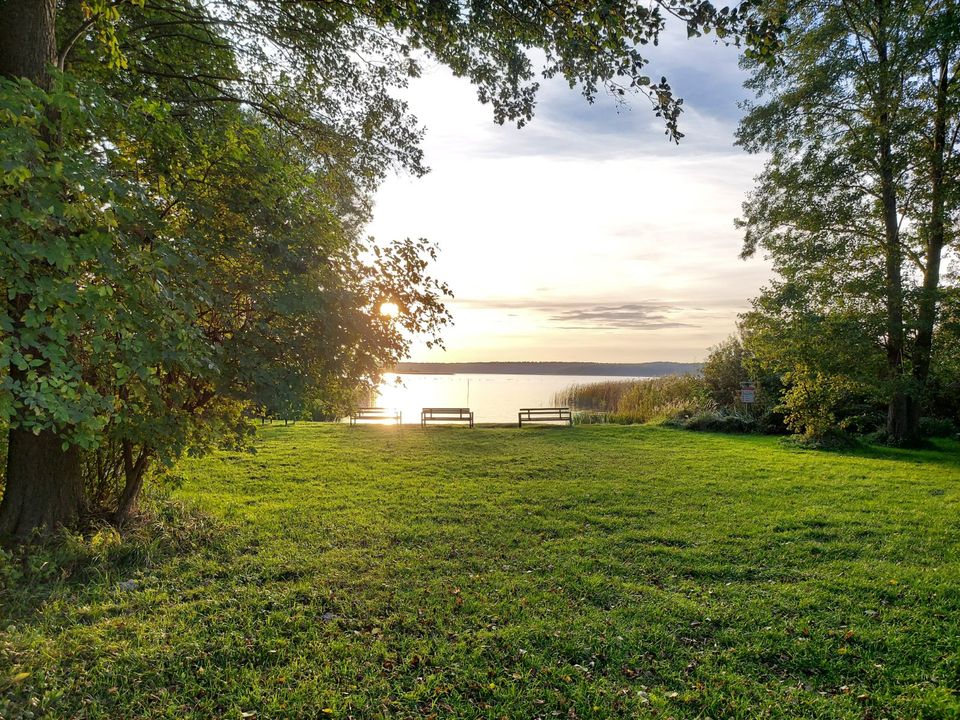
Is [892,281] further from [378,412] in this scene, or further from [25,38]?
[25,38]

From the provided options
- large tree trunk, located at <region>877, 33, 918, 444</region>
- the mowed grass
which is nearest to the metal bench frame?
the mowed grass

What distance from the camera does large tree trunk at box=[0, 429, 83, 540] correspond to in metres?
5.23

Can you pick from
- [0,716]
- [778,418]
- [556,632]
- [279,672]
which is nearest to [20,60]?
[0,716]

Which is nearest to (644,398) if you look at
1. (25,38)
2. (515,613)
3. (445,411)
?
(445,411)

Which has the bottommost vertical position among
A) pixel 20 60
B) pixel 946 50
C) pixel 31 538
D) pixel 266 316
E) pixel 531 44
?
pixel 31 538

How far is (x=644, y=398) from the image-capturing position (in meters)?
22.4

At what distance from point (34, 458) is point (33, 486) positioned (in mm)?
288

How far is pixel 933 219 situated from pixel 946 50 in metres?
4.05

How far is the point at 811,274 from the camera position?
1464 cm

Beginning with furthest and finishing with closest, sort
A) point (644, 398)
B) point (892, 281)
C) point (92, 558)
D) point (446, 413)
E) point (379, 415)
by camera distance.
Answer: point (644, 398)
point (379, 415)
point (446, 413)
point (892, 281)
point (92, 558)

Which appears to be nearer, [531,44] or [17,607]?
[17,607]

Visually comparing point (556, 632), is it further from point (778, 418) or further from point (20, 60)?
point (778, 418)

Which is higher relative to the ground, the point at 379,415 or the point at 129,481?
the point at 129,481

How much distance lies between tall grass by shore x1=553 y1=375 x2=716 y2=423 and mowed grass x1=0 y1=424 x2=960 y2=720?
1182cm
